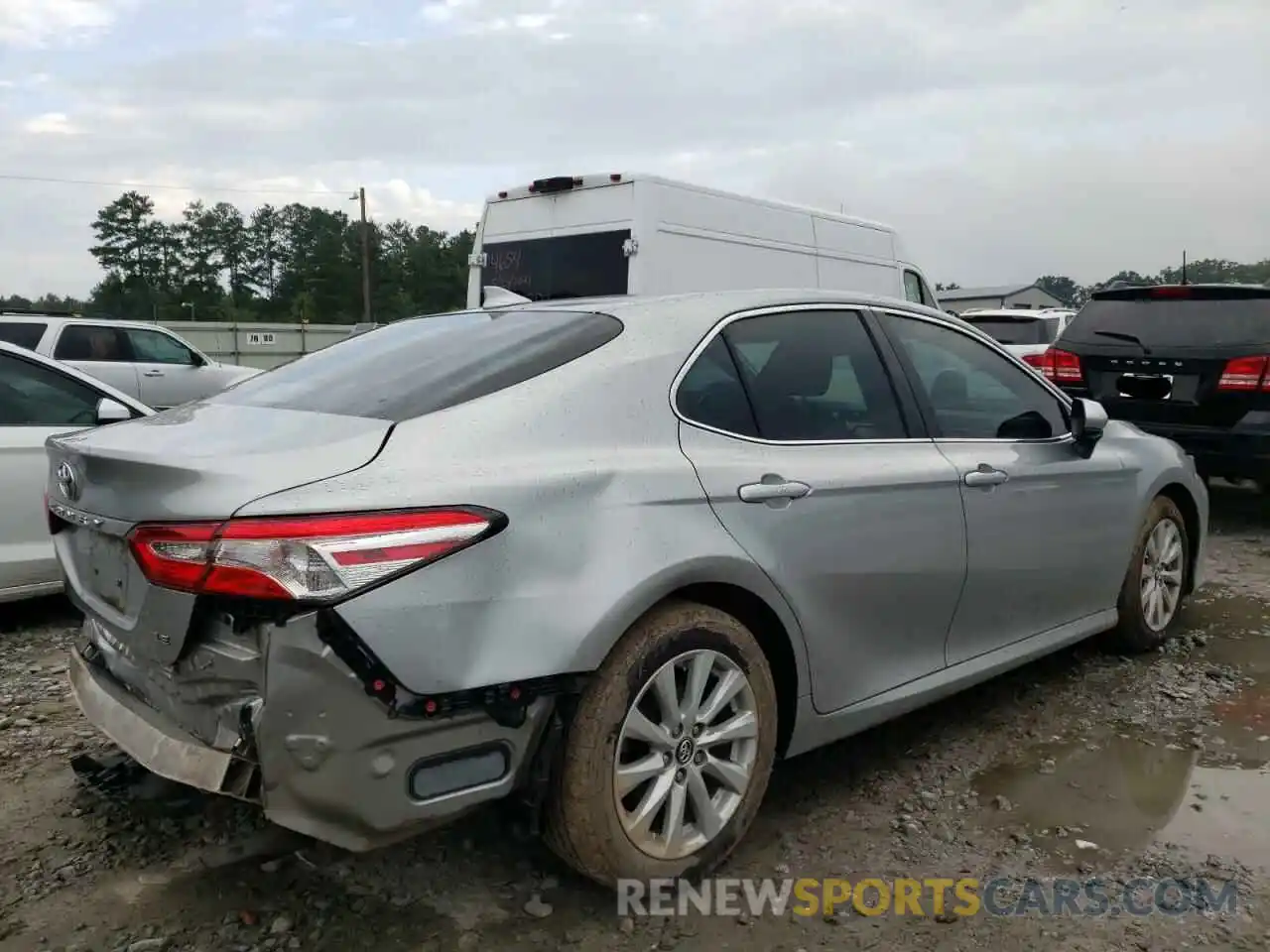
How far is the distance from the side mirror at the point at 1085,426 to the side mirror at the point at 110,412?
4104 mm

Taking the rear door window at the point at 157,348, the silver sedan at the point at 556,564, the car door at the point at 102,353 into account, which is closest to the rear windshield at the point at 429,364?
the silver sedan at the point at 556,564

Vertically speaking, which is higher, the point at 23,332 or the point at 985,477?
the point at 23,332

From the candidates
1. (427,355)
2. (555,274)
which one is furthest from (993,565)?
(555,274)

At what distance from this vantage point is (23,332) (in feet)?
39.2

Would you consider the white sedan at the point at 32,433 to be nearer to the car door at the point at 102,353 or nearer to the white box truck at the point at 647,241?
the white box truck at the point at 647,241

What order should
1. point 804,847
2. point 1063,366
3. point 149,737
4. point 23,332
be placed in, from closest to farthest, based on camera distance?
point 149,737, point 804,847, point 1063,366, point 23,332

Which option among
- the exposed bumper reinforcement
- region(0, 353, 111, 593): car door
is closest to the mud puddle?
the exposed bumper reinforcement

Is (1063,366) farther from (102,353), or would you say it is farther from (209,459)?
(102,353)

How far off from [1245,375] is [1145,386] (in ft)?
2.05

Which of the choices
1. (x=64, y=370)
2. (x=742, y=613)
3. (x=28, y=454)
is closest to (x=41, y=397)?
(x=64, y=370)

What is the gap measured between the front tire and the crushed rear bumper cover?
15 centimetres

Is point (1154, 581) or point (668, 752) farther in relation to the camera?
point (1154, 581)

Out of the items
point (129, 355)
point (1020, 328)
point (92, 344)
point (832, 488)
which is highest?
point (1020, 328)

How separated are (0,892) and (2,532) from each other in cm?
251
